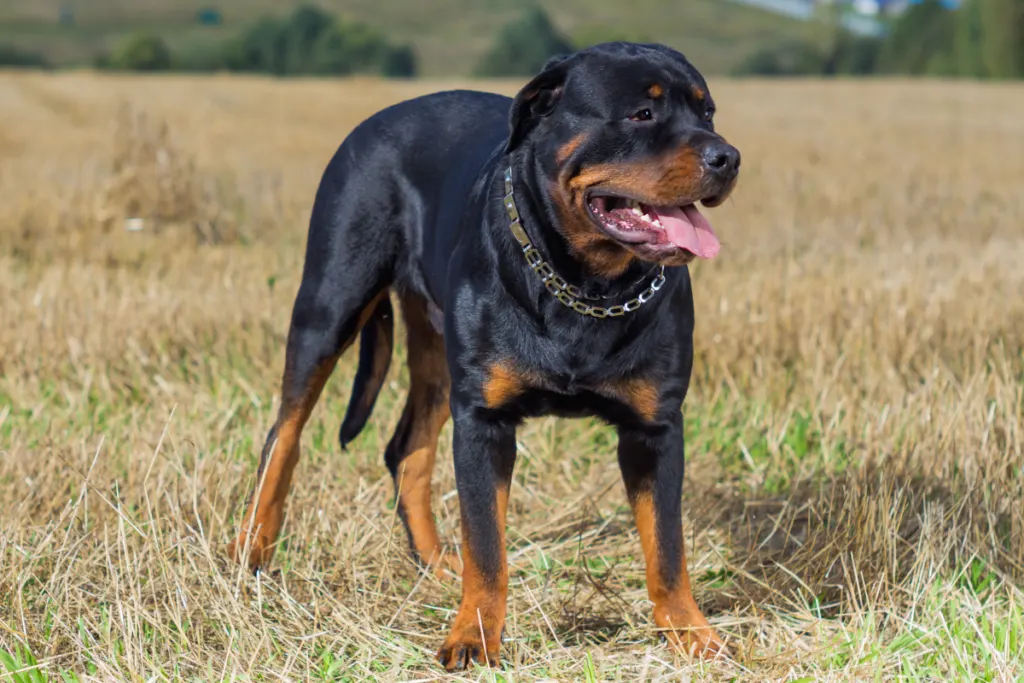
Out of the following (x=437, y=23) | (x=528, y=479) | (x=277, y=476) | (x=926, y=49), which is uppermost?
(x=277, y=476)

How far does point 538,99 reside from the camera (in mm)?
3162

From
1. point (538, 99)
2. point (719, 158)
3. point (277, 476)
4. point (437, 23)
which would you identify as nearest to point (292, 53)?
point (437, 23)

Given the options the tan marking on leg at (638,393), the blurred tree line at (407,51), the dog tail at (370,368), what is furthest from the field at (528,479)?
the blurred tree line at (407,51)

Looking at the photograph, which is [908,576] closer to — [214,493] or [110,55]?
[214,493]

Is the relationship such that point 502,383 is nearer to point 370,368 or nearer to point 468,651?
point 468,651

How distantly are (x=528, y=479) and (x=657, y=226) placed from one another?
1.73 m

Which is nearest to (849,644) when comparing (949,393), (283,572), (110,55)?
(283,572)

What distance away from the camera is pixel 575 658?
3061mm

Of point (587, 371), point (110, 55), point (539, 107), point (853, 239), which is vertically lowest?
point (110, 55)

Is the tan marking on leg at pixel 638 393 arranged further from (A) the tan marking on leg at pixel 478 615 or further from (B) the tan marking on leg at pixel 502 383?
(A) the tan marking on leg at pixel 478 615

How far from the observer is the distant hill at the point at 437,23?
72.2 metres

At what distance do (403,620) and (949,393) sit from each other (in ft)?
7.81

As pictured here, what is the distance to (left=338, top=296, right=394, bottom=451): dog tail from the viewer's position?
423 centimetres

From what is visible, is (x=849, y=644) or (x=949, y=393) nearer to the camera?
(x=849, y=644)
